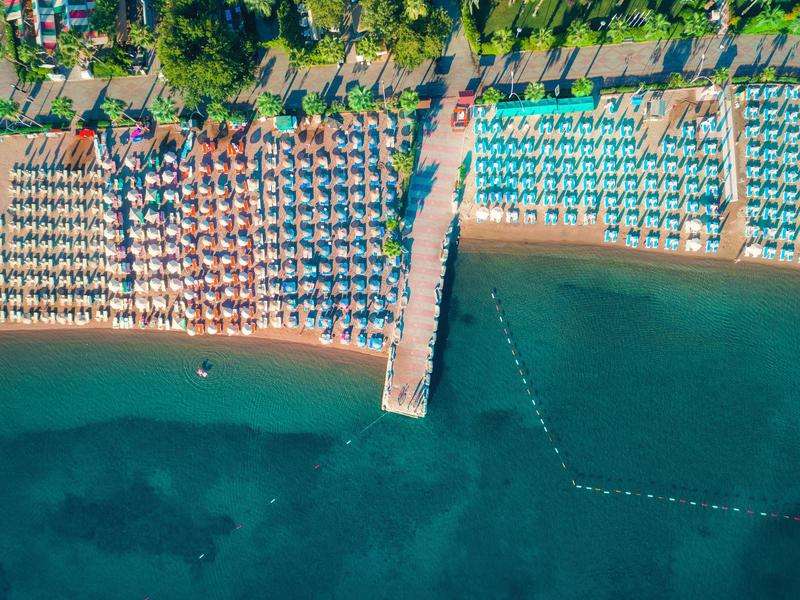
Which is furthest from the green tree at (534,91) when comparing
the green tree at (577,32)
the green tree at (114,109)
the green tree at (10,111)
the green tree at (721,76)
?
the green tree at (10,111)

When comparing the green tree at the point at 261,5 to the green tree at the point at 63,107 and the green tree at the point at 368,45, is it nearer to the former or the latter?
the green tree at the point at 368,45

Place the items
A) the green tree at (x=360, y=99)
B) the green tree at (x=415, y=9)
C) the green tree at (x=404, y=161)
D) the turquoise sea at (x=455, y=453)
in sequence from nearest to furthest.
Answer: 1. the green tree at (x=415, y=9)
2. the green tree at (x=360, y=99)
3. the green tree at (x=404, y=161)
4. the turquoise sea at (x=455, y=453)

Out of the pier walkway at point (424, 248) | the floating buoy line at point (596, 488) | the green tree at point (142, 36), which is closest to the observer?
the green tree at point (142, 36)

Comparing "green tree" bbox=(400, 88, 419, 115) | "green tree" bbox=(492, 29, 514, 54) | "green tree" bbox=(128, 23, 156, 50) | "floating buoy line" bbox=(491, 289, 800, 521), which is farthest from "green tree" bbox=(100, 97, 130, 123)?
"floating buoy line" bbox=(491, 289, 800, 521)

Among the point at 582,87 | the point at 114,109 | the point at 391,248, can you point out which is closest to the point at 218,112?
the point at 114,109

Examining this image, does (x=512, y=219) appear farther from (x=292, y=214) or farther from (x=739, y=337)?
(x=739, y=337)

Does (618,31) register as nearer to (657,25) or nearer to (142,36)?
(657,25)
